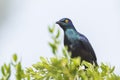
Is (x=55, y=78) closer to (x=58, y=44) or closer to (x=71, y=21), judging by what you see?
(x=58, y=44)

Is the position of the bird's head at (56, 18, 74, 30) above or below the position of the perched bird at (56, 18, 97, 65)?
above

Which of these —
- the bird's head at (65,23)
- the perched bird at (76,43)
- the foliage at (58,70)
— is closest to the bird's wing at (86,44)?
the perched bird at (76,43)

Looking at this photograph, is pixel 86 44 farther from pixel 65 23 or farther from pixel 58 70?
pixel 58 70

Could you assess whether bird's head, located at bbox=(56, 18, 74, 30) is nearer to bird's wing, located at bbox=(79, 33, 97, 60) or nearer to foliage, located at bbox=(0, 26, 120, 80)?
bird's wing, located at bbox=(79, 33, 97, 60)

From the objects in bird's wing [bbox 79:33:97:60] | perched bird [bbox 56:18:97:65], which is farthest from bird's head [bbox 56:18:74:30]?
bird's wing [bbox 79:33:97:60]

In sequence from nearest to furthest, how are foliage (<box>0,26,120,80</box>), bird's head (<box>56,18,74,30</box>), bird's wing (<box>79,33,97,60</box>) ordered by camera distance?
1. foliage (<box>0,26,120,80</box>)
2. bird's wing (<box>79,33,97,60</box>)
3. bird's head (<box>56,18,74,30</box>)

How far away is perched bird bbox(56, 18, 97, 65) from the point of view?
13.1m

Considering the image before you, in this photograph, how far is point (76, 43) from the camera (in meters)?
13.6

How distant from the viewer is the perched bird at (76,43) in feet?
43.0

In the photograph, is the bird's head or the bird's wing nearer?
the bird's wing

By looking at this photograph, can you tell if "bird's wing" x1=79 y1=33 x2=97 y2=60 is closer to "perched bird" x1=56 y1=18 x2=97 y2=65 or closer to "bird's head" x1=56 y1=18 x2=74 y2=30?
"perched bird" x1=56 y1=18 x2=97 y2=65

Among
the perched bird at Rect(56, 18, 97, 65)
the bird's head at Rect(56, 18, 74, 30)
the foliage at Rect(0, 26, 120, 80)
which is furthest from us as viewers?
the bird's head at Rect(56, 18, 74, 30)

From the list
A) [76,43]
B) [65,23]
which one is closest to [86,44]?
[76,43]

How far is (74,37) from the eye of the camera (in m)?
13.8
